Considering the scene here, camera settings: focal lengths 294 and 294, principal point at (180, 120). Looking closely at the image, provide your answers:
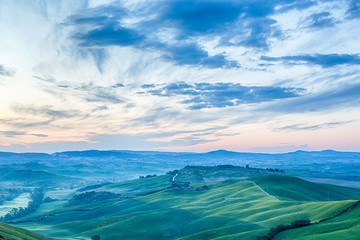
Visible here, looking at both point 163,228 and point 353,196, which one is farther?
point 353,196

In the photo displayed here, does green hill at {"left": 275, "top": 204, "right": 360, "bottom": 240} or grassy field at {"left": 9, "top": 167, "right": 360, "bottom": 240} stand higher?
green hill at {"left": 275, "top": 204, "right": 360, "bottom": 240}

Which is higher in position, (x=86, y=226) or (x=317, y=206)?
(x=317, y=206)

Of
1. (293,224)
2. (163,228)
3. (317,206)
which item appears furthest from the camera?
(163,228)

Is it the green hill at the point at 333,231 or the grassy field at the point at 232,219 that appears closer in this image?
the green hill at the point at 333,231

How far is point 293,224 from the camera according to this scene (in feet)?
269

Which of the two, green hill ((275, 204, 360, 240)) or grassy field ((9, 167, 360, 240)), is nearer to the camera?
green hill ((275, 204, 360, 240))

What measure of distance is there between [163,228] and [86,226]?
180ft

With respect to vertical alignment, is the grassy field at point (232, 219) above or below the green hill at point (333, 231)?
below

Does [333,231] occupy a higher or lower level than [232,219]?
higher

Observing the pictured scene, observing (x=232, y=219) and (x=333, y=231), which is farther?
(x=232, y=219)

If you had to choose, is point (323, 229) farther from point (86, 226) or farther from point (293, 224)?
point (86, 226)

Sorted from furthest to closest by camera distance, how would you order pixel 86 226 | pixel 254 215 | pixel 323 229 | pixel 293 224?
1. pixel 86 226
2. pixel 254 215
3. pixel 293 224
4. pixel 323 229

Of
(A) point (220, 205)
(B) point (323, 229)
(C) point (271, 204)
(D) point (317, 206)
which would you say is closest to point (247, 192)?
(A) point (220, 205)

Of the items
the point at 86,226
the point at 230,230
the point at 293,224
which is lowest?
the point at 86,226
